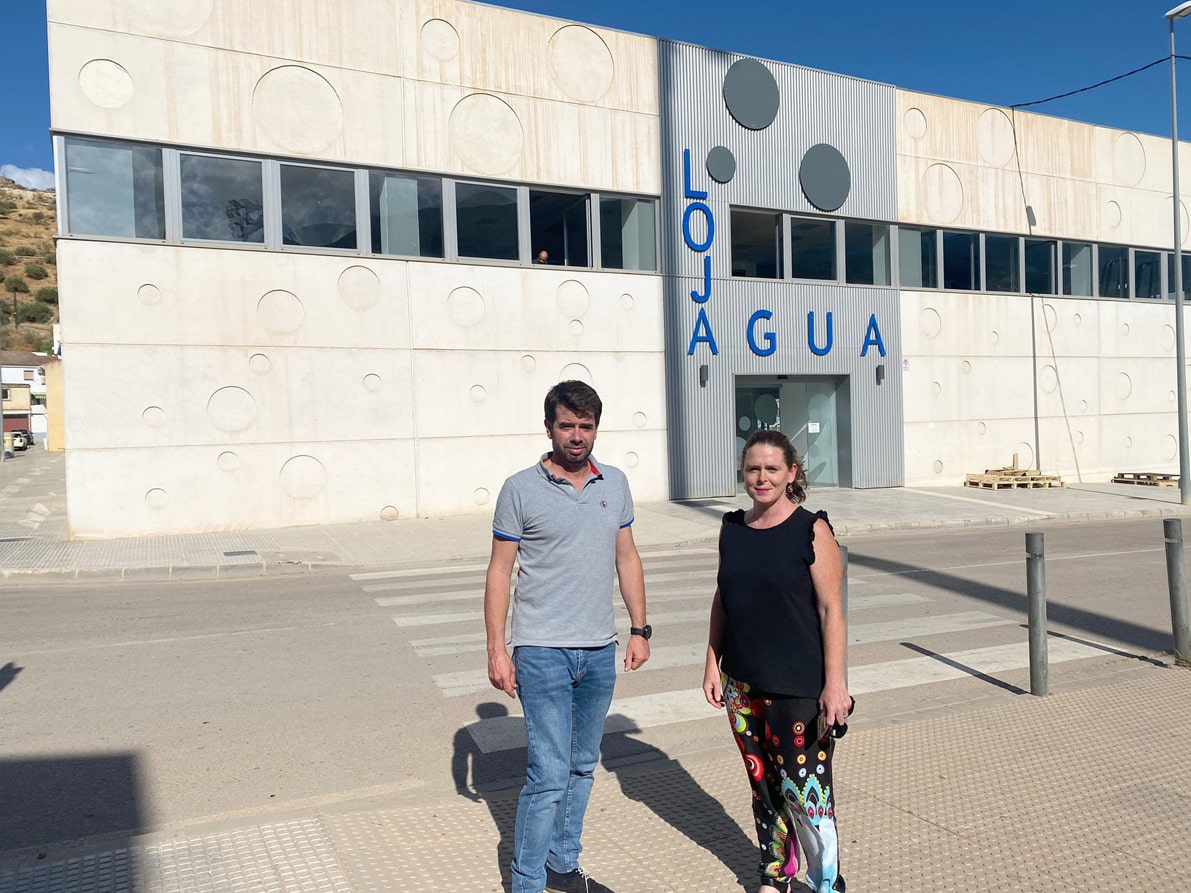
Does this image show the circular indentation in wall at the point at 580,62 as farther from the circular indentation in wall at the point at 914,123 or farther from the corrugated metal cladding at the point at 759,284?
the circular indentation in wall at the point at 914,123

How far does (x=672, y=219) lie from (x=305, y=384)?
8171mm

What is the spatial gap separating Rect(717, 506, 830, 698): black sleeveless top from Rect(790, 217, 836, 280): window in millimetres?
18642

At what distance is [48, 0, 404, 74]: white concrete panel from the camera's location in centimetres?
1492

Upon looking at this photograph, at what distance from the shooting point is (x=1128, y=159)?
86.2ft

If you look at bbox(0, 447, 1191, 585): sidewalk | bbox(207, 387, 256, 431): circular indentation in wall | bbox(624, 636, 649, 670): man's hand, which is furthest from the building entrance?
bbox(624, 636, 649, 670): man's hand

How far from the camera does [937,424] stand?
23031mm

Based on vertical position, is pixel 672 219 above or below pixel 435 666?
above

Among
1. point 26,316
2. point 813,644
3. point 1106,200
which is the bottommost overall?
point 813,644

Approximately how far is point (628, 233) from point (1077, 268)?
1367cm

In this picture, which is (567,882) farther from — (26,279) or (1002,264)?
(26,279)

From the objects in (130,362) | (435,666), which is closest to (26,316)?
(130,362)

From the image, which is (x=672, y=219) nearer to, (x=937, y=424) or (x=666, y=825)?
(x=937, y=424)

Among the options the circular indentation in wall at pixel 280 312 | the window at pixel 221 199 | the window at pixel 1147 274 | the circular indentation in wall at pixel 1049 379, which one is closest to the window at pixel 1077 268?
the window at pixel 1147 274

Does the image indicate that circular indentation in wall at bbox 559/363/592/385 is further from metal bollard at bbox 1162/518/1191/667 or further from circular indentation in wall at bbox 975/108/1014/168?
metal bollard at bbox 1162/518/1191/667
